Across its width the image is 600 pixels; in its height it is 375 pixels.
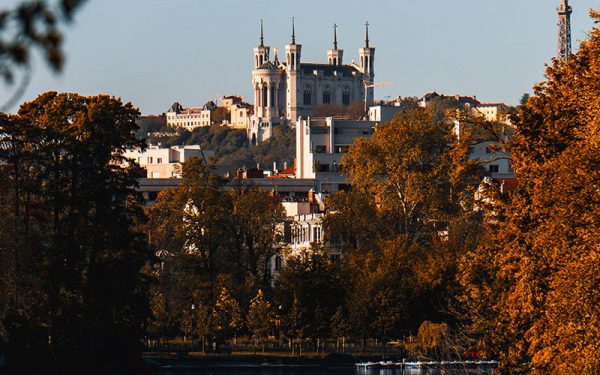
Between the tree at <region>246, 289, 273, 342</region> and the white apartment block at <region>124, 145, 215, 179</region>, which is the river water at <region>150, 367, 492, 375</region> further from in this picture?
the white apartment block at <region>124, 145, 215, 179</region>

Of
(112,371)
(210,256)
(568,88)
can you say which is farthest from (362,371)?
(568,88)

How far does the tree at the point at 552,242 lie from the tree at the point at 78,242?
23188 mm

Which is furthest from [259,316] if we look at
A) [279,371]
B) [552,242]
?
[552,242]

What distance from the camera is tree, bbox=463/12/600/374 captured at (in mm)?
25875

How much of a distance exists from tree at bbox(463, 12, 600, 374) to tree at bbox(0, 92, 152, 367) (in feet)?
76.1

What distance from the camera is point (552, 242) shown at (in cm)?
2792

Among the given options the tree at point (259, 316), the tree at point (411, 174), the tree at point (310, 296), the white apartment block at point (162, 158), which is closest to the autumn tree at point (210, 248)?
the tree at point (259, 316)

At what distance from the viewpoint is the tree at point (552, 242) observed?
25875 mm

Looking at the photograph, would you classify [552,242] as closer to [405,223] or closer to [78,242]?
[78,242]

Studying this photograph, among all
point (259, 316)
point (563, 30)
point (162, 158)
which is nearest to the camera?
point (259, 316)

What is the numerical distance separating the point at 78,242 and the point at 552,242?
105 feet

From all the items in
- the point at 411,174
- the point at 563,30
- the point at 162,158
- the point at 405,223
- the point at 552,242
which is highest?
the point at 563,30

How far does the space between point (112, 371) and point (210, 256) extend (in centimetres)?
2390

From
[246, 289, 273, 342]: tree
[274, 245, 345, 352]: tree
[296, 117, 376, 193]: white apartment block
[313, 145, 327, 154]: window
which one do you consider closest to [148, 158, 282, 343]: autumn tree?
[246, 289, 273, 342]: tree
